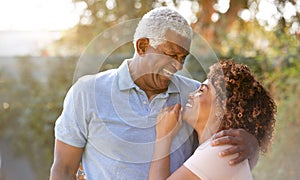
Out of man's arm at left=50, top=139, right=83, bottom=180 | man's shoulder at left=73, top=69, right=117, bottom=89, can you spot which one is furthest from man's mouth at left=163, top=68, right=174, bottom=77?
man's arm at left=50, top=139, right=83, bottom=180

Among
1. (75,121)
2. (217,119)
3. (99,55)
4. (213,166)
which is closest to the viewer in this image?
(213,166)

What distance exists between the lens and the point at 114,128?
261 centimetres

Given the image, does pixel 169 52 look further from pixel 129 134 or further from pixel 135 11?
pixel 135 11

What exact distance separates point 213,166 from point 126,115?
450 millimetres

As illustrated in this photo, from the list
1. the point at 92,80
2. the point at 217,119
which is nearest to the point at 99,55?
the point at 92,80

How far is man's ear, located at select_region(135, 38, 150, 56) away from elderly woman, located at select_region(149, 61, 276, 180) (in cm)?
27

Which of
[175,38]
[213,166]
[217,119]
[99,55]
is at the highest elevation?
[175,38]

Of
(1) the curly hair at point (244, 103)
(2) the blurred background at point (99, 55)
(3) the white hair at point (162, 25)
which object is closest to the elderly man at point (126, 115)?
(3) the white hair at point (162, 25)

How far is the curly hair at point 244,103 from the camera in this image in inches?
96.8

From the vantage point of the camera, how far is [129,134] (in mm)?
2602

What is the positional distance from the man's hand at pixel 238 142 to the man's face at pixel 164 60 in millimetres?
364

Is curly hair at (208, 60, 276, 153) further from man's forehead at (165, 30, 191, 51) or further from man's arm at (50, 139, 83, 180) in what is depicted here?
man's arm at (50, 139, 83, 180)

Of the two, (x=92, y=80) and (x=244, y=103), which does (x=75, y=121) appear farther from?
(x=244, y=103)

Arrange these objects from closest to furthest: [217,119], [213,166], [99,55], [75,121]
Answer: [213,166], [217,119], [75,121], [99,55]
